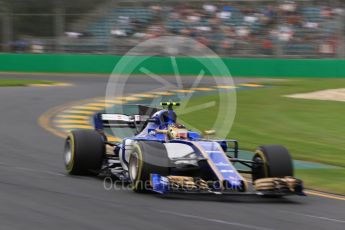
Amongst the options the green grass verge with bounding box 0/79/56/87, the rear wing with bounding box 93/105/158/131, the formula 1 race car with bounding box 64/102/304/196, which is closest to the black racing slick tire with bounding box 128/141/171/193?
the formula 1 race car with bounding box 64/102/304/196

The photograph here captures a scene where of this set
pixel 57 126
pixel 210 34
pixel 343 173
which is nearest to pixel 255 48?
pixel 210 34

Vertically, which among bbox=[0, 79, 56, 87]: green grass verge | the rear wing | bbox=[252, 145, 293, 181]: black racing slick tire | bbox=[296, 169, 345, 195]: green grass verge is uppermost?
bbox=[0, 79, 56, 87]: green grass verge

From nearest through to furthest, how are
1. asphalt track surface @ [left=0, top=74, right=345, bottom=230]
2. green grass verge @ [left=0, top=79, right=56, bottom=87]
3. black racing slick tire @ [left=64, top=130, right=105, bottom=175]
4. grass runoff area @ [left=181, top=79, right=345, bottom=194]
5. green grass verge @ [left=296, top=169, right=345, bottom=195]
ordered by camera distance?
1. asphalt track surface @ [left=0, top=74, right=345, bottom=230]
2. green grass verge @ [left=296, top=169, right=345, bottom=195]
3. black racing slick tire @ [left=64, top=130, right=105, bottom=175]
4. grass runoff area @ [left=181, top=79, right=345, bottom=194]
5. green grass verge @ [left=0, top=79, right=56, bottom=87]

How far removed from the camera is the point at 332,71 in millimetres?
29891

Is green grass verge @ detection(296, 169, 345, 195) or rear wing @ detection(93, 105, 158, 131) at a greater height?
rear wing @ detection(93, 105, 158, 131)

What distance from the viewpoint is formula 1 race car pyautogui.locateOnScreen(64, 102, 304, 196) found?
353 inches

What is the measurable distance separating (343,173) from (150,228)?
5.04m

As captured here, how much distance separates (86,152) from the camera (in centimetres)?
1049

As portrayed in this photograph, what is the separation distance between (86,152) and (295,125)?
8000mm

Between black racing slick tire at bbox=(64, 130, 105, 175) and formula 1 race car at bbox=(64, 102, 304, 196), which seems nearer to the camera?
formula 1 race car at bbox=(64, 102, 304, 196)

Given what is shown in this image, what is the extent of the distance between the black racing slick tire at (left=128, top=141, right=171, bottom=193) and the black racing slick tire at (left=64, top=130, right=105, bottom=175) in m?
1.36

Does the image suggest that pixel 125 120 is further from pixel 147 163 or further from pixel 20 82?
pixel 20 82

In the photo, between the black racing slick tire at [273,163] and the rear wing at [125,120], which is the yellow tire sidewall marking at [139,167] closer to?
the black racing slick tire at [273,163]

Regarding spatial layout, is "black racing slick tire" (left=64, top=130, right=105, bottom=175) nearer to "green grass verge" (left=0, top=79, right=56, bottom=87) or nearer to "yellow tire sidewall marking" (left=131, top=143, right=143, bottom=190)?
"yellow tire sidewall marking" (left=131, top=143, right=143, bottom=190)
